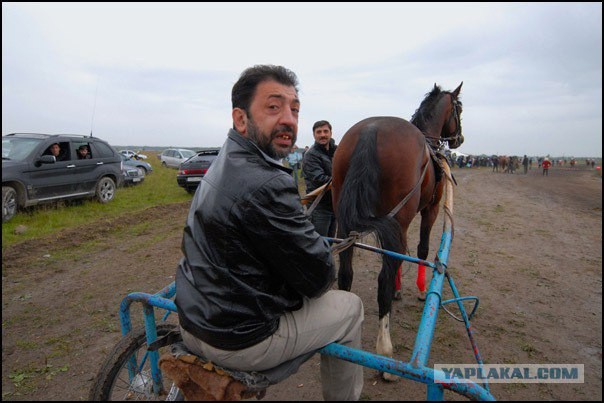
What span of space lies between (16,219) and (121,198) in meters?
3.72

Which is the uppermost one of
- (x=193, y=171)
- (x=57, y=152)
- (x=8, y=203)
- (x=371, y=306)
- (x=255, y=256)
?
(x=57, y=152)

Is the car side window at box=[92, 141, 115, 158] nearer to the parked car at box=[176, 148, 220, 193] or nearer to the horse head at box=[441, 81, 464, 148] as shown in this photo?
the parked car at box=[176, 148, 220, 193]

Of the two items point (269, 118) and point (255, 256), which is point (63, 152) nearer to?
point (269, 118)

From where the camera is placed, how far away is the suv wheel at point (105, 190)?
10008 millimetres

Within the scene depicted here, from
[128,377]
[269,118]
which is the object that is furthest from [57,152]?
[269,118]

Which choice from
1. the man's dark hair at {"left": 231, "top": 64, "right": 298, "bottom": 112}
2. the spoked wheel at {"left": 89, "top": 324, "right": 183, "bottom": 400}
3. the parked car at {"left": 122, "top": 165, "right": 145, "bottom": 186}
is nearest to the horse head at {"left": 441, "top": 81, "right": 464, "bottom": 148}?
the man's dark hair at {"left": 231, "top": 64, "right": 298, "bottom": 112}

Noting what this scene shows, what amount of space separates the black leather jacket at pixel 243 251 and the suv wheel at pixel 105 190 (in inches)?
394

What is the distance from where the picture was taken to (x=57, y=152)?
8.95m

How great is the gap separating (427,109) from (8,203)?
8.45 m

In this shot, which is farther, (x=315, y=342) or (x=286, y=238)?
(x=315, y=342)

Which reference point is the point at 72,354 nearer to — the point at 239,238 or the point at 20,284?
the point at 20,284

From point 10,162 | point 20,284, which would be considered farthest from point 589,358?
point 10,162

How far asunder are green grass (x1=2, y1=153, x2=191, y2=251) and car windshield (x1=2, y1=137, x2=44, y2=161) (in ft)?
4.16

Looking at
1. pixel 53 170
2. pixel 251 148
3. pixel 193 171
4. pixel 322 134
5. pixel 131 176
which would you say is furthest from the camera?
pixel 131 176
